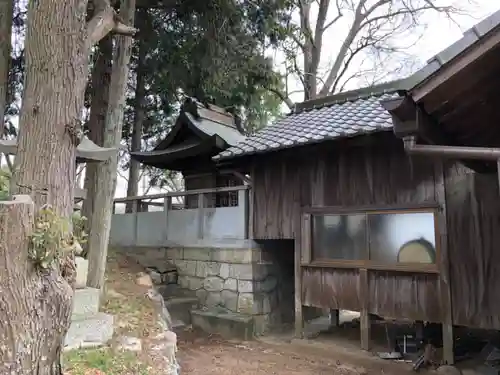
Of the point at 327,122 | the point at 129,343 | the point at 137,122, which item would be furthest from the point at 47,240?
the point at 137,122

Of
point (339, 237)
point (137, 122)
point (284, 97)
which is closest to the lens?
point (339, 237)

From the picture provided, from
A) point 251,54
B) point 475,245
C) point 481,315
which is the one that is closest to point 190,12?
point 251,54

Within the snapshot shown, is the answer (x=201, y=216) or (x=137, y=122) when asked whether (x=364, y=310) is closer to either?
(x=201, y=216)

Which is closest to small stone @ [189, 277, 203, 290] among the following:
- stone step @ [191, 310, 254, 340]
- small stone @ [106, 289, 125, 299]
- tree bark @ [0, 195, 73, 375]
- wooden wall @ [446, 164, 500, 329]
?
stone step @ [191, 310, 254, 340]

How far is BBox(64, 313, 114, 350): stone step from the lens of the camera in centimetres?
414

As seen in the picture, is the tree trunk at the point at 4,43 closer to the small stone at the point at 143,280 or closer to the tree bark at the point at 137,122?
the small stone at the point at 143,280

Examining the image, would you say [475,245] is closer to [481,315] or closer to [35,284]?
[481,315]

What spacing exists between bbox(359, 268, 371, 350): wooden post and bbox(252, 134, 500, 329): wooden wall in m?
0.02

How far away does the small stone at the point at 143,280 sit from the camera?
7.64 m

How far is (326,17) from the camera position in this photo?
15.6m

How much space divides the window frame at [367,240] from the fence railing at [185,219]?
135 cm

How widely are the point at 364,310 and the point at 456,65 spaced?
4.26 m

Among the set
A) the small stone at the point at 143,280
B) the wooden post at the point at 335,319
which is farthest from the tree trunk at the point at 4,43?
the wooden post at the point at 335,319

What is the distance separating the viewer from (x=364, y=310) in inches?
252
